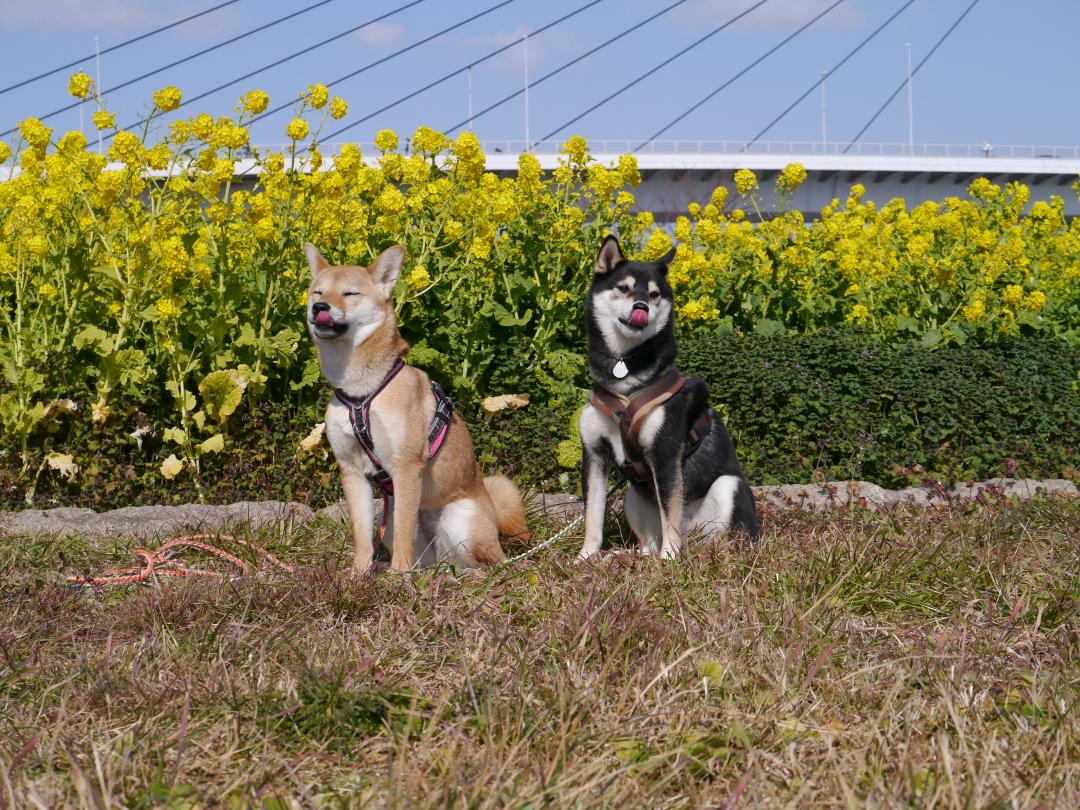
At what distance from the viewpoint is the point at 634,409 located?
4516mm

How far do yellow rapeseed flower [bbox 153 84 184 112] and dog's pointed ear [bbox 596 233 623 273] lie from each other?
2.66 meters

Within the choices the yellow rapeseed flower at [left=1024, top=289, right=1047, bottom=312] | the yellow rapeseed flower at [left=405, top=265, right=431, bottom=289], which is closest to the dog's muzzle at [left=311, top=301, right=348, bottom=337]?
the yellow rapeseed flower at [left=405, top=265, right=431, bottom=289]

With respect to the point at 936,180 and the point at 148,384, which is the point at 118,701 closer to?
the point at 148,384

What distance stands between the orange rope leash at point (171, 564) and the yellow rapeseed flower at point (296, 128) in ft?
7.93

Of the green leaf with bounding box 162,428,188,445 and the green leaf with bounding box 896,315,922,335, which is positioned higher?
the green leaf with bounding box 162,428,188,445

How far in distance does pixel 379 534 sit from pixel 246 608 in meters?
1.24

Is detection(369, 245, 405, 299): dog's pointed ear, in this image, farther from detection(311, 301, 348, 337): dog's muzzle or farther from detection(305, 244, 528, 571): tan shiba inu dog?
detection(311, 301, 348, 337): dog's muzzle

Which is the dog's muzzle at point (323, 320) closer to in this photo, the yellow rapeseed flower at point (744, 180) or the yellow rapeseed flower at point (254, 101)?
the yellow rapeseed flower at point (254, 101)

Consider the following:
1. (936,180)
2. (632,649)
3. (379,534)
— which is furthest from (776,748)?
(936,180)

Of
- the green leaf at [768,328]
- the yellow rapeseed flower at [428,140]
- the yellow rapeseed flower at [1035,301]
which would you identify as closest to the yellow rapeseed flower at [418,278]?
the yellow rapeseed flower at [428,140]

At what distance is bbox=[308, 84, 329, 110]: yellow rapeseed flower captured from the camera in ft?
19.6

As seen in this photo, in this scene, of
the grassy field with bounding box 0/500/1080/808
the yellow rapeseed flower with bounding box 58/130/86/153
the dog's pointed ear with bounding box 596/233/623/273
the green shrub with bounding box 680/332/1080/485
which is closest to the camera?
the grassy field with bounding box 0/500/1080/808

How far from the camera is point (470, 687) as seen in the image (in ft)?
9.26

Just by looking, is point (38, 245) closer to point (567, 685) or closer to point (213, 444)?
point (213, 444)
